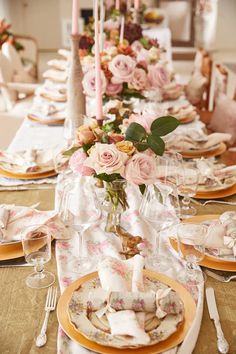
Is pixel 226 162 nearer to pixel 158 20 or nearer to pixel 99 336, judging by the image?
pixel 99 336

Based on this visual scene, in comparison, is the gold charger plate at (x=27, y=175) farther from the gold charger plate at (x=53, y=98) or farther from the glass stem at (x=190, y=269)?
the gold charger plate at (x=53, y=98)

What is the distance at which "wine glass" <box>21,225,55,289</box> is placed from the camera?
3.87ft

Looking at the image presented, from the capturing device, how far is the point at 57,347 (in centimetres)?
98

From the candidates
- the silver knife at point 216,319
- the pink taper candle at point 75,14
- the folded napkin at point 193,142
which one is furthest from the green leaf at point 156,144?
the folded napkin at point 193,142

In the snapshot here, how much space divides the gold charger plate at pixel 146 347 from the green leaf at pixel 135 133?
34 centimetres

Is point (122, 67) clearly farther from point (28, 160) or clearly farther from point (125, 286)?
point (125, 286)

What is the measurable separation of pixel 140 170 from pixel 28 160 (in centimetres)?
75

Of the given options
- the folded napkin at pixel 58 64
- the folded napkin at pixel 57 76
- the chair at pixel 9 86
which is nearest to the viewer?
the folded napkin at pixel 57 76

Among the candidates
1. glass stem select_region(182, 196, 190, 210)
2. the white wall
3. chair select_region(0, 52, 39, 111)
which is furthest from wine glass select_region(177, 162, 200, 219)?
the white wall

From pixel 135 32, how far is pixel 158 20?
374 cm

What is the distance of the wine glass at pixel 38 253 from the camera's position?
118 cm

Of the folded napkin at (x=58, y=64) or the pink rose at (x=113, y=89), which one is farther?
Answer: the folded napkin at (x=58, y=64)

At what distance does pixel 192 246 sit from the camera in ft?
3.81

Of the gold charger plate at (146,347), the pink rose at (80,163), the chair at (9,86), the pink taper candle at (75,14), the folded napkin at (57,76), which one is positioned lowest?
the chair at (9,86)
